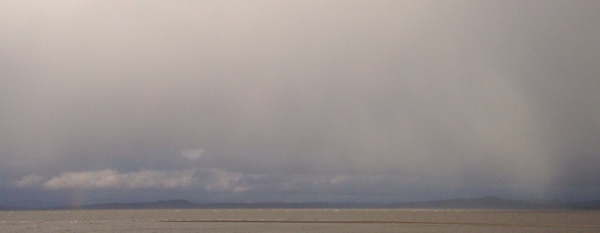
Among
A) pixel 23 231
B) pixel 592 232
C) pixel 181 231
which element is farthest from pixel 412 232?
pixel 23 231

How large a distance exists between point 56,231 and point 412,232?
4959cm

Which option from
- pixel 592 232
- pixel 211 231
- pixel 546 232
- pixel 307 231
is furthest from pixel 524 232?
pixel 211 231

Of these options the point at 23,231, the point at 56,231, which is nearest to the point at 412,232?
the point at 56,231

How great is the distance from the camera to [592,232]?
85938mm

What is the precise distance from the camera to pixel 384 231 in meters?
87.2

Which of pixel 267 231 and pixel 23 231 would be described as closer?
pixel 267 231

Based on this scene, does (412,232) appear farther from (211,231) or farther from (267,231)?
(211,231)

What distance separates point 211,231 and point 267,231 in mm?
8107

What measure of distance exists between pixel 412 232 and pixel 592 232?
76.3 feet

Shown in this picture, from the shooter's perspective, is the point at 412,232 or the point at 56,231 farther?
the point at 56,231

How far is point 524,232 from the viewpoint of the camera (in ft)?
283

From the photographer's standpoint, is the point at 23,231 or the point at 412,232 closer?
the point at 412,232

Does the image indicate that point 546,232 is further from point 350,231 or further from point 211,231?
point 211,231

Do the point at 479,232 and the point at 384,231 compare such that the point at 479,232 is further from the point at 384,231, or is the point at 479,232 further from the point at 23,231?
the point at 23,231
